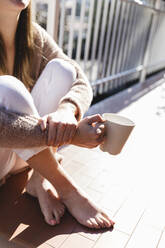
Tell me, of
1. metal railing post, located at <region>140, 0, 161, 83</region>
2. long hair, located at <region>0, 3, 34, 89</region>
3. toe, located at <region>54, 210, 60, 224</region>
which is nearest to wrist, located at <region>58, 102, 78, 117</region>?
long hair, located at <region>0, 3, 34, 89</region>

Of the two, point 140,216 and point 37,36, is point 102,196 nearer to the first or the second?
point 140,216

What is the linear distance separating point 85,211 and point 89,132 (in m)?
0.40

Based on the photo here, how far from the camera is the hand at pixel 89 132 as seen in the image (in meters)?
1.02

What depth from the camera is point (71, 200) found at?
Answer: 124 cm

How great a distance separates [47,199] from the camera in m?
1.25

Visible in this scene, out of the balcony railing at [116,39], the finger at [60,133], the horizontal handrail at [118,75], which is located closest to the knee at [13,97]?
the finger at [60,133]

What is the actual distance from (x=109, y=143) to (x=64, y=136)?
20 centimetres

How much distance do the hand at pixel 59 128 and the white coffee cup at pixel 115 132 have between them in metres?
0.14

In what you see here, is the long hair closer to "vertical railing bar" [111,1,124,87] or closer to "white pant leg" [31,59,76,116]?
"white pant leg" [31,59,76,116]

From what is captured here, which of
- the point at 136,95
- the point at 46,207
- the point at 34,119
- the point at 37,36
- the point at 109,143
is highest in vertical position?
the point at 37,36

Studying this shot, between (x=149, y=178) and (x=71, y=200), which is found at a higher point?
(x=71, y=200)

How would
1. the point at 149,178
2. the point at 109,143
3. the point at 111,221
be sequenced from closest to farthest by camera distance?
the point at 109,143 < the point at 111,221 < the point at 149,178

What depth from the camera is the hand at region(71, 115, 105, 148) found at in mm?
1018

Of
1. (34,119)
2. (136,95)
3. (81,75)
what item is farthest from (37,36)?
(136,95)
